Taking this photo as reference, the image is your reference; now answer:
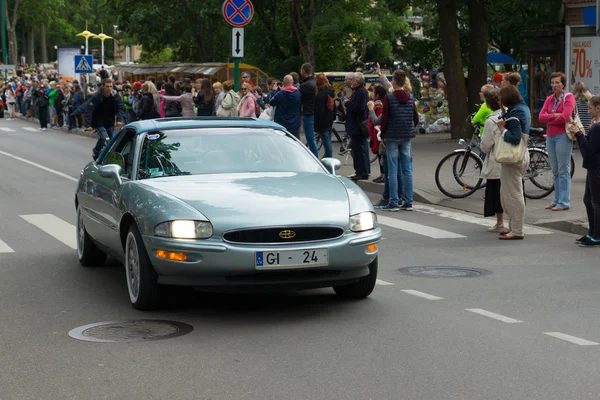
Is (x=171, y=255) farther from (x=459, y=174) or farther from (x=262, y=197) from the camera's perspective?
(x=459, y=174)

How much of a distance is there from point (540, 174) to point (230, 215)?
31.4 ft

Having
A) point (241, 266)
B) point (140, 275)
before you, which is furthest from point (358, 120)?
point (241, 266)

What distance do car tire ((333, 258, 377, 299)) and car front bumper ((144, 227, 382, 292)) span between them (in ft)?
1.75

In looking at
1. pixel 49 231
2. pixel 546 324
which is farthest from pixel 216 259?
pixel 49 231

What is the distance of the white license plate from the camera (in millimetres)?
7887

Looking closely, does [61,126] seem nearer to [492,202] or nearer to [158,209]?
[492,202]

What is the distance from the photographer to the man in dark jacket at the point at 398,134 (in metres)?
15.5

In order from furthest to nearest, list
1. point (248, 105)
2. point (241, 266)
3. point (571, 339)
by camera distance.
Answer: point (248, 105)
point (241, 266)
point (571, 339)

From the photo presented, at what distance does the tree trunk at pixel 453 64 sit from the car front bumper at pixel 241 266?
20.5 metres

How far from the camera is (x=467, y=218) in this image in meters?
15.2

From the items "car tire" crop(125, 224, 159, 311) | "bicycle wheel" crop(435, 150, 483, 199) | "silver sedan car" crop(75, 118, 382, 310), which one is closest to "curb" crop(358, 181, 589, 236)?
"bicycle wheel" crop(435, 150, 483, 199)

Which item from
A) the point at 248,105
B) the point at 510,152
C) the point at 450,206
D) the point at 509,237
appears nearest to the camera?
the point at 510,152

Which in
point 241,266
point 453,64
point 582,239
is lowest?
point 582,239

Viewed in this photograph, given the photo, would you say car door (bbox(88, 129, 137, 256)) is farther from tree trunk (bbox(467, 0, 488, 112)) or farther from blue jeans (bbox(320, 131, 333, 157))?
tree trunk (bbox(467, 0, 488, 112))
